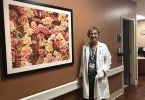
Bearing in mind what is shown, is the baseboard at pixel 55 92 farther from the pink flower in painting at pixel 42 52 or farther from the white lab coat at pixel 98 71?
the pink flower in painting at pixel 42 52

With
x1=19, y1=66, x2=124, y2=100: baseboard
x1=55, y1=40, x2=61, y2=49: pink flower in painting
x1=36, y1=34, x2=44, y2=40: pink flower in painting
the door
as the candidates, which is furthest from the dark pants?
the door

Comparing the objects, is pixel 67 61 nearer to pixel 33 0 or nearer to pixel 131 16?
pixel 33 0

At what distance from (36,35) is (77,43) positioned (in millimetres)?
952

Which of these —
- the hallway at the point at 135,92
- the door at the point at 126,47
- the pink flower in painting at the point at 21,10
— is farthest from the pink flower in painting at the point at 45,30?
the door at the point at 126,47

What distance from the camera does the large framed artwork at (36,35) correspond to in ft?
7.18

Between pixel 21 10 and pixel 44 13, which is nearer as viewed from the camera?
pixel 21 10

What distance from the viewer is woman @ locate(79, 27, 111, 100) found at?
3.15 metres

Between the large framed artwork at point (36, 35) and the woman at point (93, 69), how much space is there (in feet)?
0.88

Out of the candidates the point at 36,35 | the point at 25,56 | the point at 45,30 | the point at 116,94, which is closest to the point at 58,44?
the point at 45,30

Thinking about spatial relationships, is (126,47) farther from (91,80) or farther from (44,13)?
(44,13)

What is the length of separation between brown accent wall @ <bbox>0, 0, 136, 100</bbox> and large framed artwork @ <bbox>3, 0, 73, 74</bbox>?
0.10 metres

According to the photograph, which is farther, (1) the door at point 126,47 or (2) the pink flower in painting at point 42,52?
(1) the door at point 126,47

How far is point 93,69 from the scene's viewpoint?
10.3ft

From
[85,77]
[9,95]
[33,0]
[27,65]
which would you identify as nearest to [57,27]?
[33,0]
